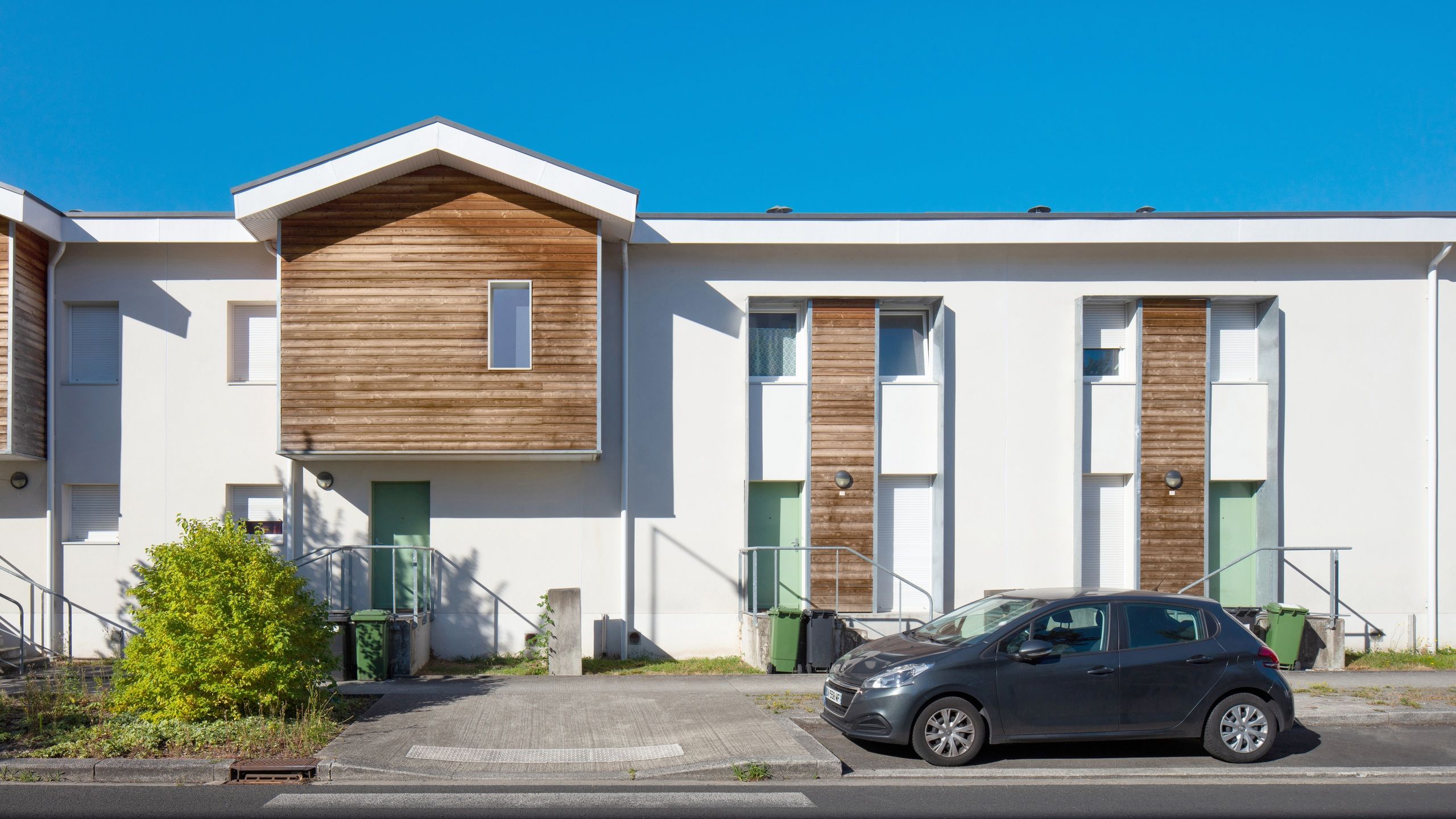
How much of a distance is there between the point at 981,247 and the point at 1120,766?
7.94 meters

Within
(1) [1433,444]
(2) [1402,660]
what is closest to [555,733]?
(2) [1402,660]

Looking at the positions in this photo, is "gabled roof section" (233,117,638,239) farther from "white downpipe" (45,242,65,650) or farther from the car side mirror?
the car side mirror

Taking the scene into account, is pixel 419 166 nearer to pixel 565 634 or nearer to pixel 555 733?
pixel 565 634

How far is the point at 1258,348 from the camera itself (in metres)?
14.1

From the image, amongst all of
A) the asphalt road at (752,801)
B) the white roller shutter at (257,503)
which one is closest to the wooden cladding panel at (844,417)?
the asphalt road at (752,801)

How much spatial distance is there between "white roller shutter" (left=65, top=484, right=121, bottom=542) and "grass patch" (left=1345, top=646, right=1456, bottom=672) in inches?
666

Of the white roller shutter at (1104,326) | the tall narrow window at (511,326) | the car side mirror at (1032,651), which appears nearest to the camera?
the car side mirror at (1032,651)

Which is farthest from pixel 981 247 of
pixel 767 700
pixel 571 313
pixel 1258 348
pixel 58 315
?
pixel 58 315

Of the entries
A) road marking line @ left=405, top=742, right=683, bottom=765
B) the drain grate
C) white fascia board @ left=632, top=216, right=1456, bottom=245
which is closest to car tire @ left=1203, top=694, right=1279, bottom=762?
road marking line @ left=405, top=742, right=683, bottom=765

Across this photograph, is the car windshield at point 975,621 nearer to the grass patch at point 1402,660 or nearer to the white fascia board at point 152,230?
the grass patch at point 1402,660

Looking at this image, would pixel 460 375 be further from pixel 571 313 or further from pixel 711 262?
pixel 711 262

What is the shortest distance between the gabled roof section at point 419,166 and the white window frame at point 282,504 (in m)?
3.60

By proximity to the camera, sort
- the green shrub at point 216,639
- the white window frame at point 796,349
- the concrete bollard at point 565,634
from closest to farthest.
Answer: the green shrub at point 216,639, the concrete bollard at point 565,634, the white window frame at point 796,349

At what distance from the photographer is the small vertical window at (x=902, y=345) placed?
14.1 metres
